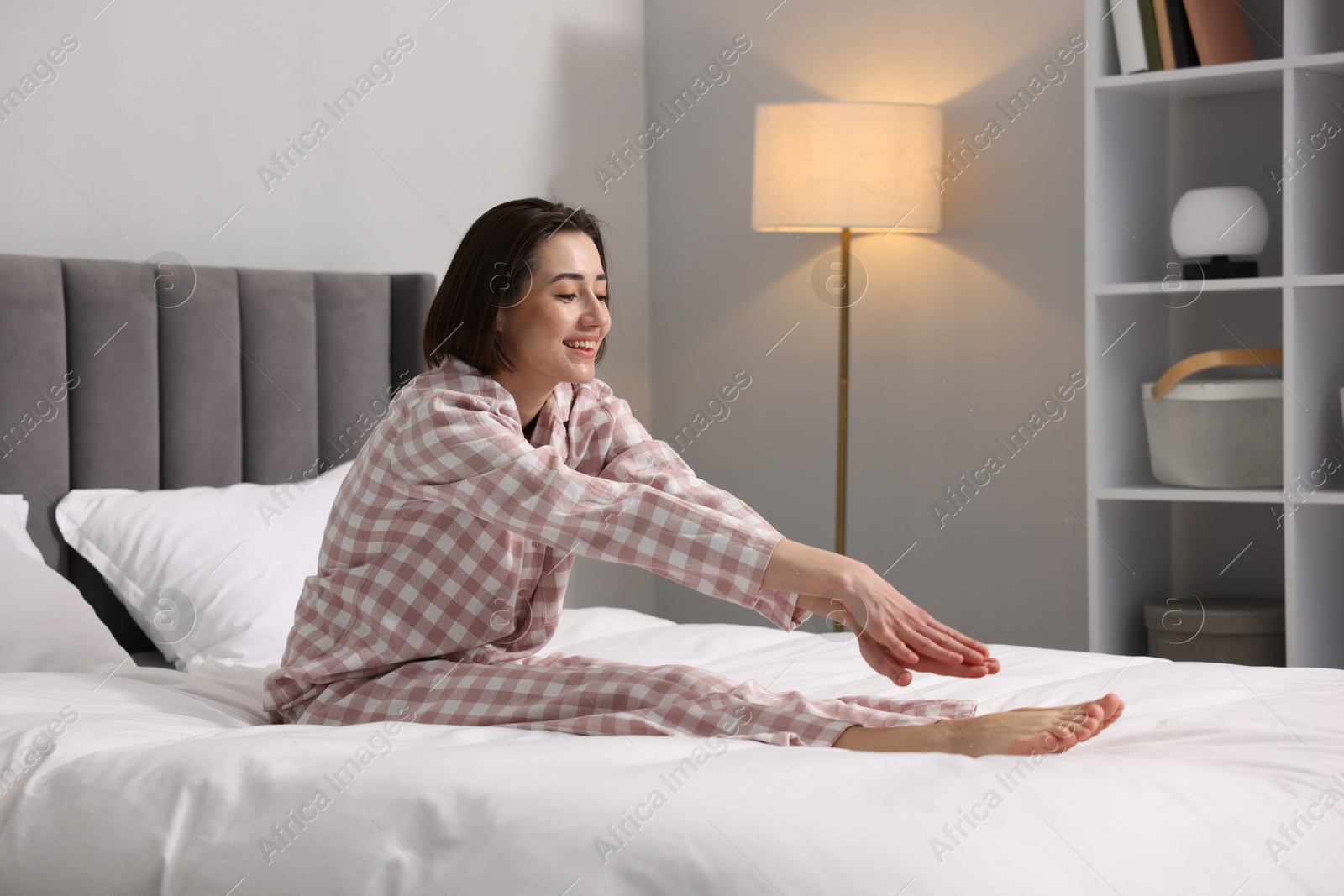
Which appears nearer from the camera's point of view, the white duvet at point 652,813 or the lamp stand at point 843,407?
the white duvet at point 652,813

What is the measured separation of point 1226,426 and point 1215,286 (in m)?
A: 0.26

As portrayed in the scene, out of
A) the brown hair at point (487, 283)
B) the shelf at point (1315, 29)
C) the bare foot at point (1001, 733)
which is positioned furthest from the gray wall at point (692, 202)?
the bare foot at point (1001, 733)

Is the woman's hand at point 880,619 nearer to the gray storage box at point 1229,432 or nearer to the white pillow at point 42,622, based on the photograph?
the white pillow at point 42,622

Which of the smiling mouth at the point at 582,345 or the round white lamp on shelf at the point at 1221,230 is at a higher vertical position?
the round white lamp on shelf at the point at 1221,230

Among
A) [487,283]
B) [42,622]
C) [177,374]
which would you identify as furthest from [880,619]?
[177,374]

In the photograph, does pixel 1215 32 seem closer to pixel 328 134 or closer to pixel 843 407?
pixel 843 407

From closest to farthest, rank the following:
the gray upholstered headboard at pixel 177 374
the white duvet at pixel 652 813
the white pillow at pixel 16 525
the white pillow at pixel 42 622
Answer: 1. the white duvet at pixel 652 813
2. the white pillow at pixel 42 622
3. the white pillow at pixel 16 525
4. the gray upholstered headboard at pixel 177 374

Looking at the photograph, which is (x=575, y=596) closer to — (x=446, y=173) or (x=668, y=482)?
(x=446, y=173)

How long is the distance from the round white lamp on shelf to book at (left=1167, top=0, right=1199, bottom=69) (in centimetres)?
25

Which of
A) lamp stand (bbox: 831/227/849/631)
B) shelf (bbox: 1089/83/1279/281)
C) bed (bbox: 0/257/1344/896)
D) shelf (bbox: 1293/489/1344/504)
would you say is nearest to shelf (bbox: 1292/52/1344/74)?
shelf (bbox: 1089/83/1279/281)

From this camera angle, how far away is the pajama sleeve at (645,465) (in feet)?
5.08

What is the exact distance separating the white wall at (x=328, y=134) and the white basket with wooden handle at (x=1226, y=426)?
1.40 m

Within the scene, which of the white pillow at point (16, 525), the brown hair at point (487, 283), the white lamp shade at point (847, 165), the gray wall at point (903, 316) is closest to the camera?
the brown hair at point (487, 283)

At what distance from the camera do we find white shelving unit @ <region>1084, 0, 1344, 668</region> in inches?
93.4
